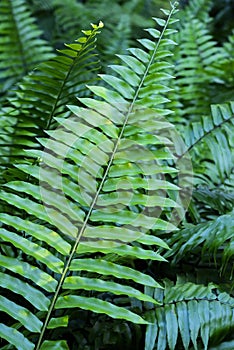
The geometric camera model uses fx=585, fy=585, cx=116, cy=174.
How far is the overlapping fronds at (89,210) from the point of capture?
1024 mm

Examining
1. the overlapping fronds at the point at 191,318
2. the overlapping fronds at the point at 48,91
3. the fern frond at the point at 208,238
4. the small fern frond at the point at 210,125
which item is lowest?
the overlapping fronds at the point at 191,318

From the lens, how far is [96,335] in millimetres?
1136

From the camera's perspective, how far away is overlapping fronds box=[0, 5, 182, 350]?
1.02 meters

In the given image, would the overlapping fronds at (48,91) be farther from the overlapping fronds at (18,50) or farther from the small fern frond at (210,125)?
the overlapping fronds at (18,50)

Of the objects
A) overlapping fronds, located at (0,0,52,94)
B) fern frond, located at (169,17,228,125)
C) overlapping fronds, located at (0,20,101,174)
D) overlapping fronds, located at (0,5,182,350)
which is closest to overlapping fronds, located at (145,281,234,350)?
overlapping fronds, located at (0,5,182,350)

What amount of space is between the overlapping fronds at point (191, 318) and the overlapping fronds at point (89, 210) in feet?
0.36

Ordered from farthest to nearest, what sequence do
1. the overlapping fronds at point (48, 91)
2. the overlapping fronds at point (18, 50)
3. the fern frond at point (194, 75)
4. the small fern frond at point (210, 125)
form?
the overlapping fronds at point (18, 50) → the fern frond at point (194, 75) → the small fern frond at point (210, 125) → the overlapping fronds at point (48, 91)

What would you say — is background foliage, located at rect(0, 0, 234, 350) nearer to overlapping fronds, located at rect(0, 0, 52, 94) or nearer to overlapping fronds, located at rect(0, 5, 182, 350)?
overlapping fronds, located at rect(0, 5, 182, 350)

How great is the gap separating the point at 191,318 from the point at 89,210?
0.90ft

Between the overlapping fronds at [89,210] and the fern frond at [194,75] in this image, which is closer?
the overlapping fronds at [89,210]

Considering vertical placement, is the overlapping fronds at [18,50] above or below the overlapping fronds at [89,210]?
above

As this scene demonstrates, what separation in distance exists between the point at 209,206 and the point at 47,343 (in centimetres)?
63

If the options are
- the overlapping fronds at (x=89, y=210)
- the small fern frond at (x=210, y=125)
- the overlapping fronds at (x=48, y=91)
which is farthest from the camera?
the small fern frond at (x=210, y=125)

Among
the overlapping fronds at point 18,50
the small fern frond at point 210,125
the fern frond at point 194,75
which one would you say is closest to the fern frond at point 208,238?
the small fern frond at point 210,125
